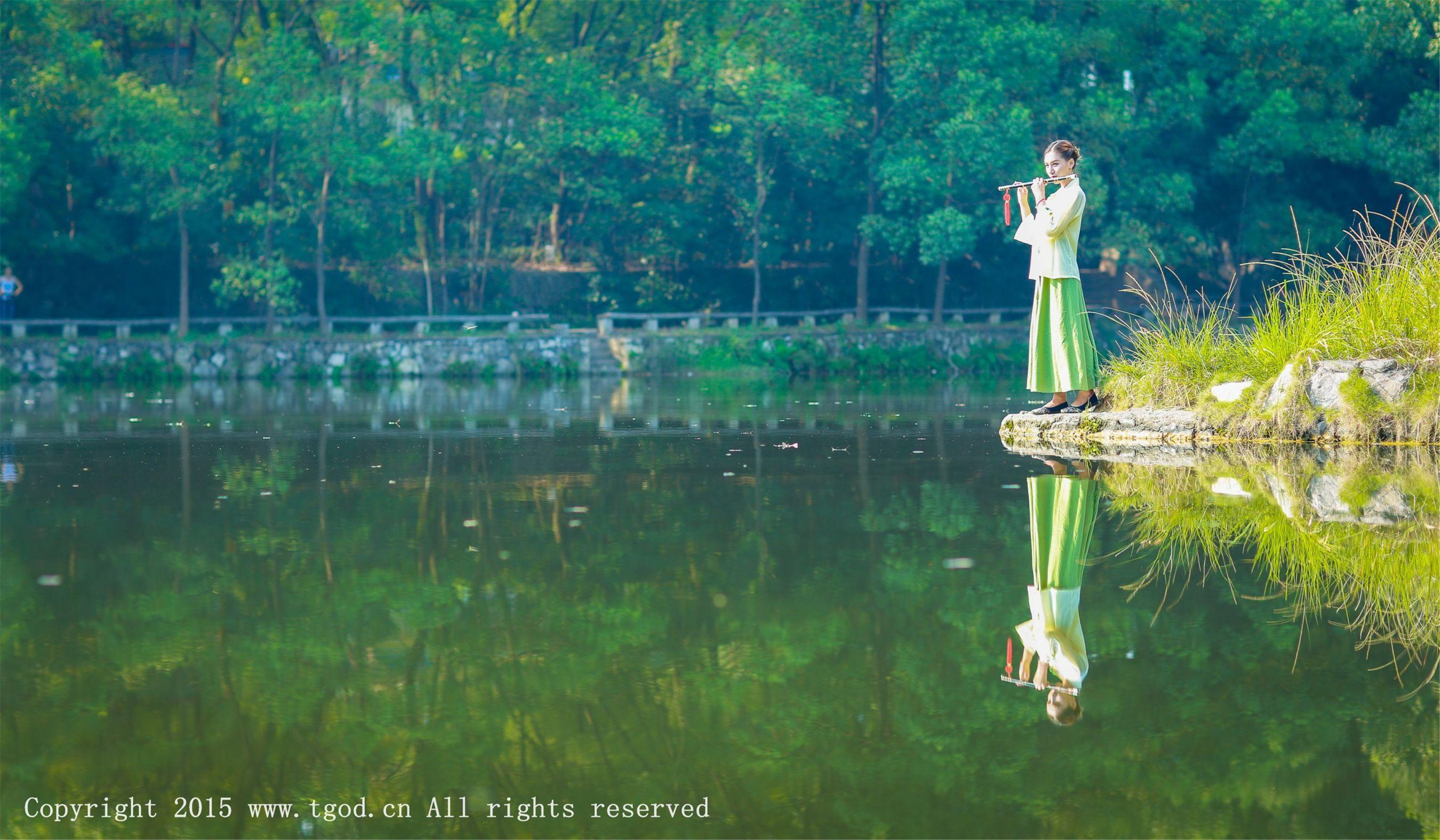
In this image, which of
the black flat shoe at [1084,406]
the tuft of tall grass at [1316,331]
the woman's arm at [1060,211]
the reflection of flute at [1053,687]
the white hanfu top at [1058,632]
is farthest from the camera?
the black flat shoe at [1084,406]

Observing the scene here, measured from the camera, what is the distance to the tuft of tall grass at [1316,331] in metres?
9.75

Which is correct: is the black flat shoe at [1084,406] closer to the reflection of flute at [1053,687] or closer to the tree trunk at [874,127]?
the reflection of flute at [1053,687]

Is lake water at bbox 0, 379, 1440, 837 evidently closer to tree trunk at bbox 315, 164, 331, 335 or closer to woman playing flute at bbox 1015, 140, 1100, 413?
woman playing flute at bbox 1015, 140, 1100, 413

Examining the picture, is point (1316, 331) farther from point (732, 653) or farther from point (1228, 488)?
point (732, 653)

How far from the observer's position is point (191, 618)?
5.06m

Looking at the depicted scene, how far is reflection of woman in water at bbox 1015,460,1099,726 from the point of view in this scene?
13.4ft

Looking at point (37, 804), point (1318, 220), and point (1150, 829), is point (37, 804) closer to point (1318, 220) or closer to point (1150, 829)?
point (1150, 829)

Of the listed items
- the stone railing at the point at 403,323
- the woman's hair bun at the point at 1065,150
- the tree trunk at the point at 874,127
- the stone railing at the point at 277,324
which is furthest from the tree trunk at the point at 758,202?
the woman's hair bun at the point at 1065,150

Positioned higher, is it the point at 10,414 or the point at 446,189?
the point at 446,189

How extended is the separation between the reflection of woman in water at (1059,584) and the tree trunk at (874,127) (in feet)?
85.8

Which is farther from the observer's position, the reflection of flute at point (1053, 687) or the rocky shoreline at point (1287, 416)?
the rocky shoreline at point (1287, 416)

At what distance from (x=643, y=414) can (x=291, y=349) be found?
1751cm

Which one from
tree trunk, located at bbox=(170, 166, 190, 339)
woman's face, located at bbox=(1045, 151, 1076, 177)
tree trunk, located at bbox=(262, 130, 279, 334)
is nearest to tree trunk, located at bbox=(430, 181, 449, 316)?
tree trunk, located at bbox=(262, 130, 279, 334)

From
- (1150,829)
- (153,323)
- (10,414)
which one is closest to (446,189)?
(153,323)
